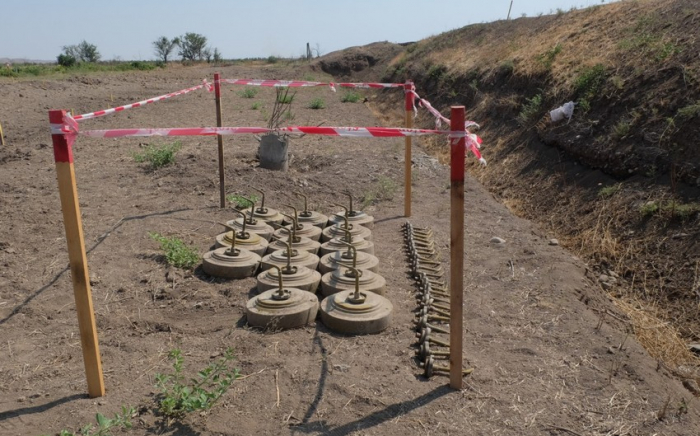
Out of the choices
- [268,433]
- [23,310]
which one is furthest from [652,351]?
[23,310]

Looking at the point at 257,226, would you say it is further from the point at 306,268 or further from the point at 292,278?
the point at 292,278

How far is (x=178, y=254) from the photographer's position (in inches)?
211

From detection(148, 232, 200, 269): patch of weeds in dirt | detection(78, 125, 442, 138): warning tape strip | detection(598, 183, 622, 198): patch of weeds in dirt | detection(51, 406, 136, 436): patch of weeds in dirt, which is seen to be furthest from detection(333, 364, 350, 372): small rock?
detection(598, 183, 622, 198): patch of weeds in dirt

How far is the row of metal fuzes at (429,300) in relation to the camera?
3.90m

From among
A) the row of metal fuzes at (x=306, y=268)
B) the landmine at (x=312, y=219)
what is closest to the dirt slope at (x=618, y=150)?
the row of metal fuzes at (x=306, y=268)

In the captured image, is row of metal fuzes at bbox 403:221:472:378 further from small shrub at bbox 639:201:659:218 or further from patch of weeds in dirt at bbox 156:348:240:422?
small shrub at bbox 639:201:659:218

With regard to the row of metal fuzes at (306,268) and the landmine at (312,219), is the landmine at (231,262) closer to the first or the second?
the row of metal fuzes at (306,268)

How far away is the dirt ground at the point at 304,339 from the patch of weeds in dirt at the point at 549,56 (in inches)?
175

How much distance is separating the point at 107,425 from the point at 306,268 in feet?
7.45

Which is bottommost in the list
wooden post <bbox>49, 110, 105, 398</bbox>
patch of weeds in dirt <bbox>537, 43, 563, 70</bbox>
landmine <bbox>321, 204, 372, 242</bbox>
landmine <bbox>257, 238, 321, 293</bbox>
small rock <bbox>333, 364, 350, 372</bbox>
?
small rock <bbox>333, 364, 350, 372</bbox>

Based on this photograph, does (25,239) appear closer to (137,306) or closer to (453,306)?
(137,306)

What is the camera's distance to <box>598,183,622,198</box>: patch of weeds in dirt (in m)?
6.98

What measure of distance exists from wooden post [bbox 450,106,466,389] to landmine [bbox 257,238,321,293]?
1.56 meters

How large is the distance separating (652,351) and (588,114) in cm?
509
